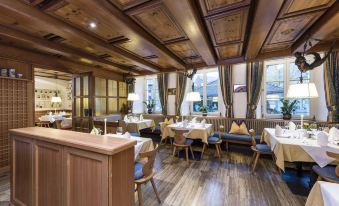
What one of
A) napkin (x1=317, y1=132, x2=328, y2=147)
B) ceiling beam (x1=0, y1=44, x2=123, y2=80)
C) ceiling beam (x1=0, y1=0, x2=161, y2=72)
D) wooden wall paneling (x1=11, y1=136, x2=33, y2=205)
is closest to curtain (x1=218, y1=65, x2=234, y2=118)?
napkin (x1=317, y1=132, x2=328, y2=147)

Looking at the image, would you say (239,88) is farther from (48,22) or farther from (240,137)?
(48,22)

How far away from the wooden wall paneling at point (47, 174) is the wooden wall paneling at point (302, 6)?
3.09m

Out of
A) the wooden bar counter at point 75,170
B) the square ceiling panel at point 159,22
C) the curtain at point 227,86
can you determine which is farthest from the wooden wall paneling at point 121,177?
the curtain at point 227,86

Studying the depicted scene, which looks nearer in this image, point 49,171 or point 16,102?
point 49,171

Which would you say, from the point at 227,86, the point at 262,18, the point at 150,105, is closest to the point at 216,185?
the point at 262,18

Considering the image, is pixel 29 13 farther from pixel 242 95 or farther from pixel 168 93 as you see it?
pixel 242 95

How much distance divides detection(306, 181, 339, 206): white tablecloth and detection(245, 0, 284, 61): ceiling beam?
1893 mm

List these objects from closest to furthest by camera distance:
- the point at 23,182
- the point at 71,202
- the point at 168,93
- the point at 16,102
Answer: the point at 71,202, the point at 23,182, the point at 16,102, the point at 168,93

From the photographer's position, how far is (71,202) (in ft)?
4.94

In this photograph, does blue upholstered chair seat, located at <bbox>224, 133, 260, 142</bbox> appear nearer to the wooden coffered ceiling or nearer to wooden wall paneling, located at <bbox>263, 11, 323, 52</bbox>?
the wooden coffered ceiling

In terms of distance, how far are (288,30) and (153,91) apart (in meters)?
5.35

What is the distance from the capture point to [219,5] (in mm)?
2002

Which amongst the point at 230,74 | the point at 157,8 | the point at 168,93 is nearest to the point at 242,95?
the point at 230,74

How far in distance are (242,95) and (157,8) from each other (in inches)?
168
